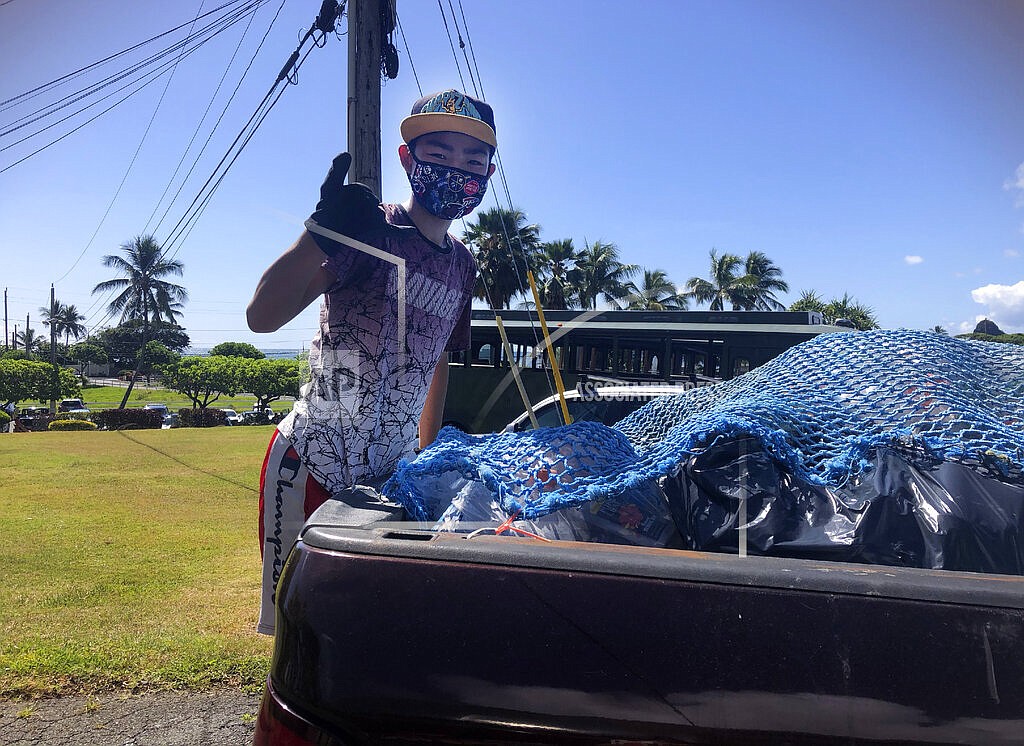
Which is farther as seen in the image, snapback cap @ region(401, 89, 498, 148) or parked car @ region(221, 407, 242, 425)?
parked car @ region(221, 407, 242, 425)

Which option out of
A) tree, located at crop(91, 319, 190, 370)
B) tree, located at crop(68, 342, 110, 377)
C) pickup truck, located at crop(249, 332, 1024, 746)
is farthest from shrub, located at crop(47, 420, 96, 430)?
tree, located at crop(68, 342, 110, 377)

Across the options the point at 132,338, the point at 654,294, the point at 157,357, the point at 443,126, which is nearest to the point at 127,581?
the point at 443,126

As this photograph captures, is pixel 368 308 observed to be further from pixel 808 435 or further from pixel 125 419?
pixel 125 419

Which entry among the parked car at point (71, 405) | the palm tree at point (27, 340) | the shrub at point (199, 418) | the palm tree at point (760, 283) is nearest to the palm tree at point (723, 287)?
the palm tree at point (760, 283)

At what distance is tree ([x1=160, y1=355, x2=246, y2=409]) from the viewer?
40.7 meters

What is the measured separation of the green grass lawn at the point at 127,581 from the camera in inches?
123

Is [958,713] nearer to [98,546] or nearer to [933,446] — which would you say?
[933,446]

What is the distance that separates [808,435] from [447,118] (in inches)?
53.5

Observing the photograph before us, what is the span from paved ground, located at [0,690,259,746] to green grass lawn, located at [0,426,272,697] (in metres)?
0.11

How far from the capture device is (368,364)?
2055 mm

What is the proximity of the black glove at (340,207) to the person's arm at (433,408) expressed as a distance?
2.18ft

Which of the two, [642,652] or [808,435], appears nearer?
[642,652]

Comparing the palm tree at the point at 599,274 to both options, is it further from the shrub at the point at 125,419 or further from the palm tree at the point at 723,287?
the shrub at the point at 125,419

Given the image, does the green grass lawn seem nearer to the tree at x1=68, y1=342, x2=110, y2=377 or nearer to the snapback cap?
the snapback cap
